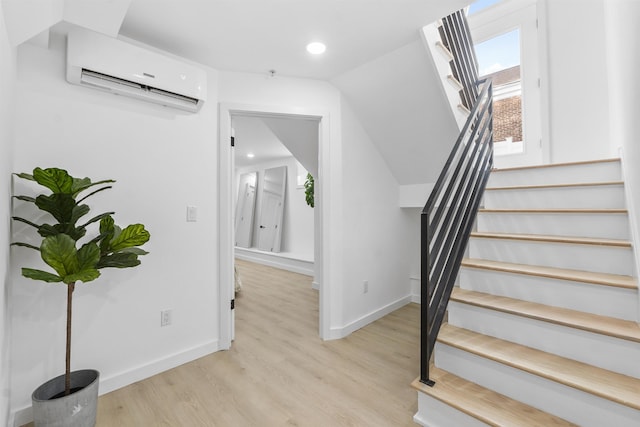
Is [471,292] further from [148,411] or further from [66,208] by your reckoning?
[66,208]

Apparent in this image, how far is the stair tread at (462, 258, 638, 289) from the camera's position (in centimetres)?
153

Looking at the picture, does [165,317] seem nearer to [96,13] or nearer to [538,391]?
[96,13]

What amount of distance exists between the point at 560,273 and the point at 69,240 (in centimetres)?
256

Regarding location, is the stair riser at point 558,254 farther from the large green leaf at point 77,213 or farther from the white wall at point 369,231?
the large green leaf at point 77,213

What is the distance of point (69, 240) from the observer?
4.73ft

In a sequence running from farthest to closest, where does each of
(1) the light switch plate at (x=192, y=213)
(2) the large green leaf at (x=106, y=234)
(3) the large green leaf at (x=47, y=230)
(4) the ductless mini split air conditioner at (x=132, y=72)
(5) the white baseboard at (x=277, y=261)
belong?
1. (5) the white baseboard at (x=277, y=261)
2. (1) the light switch plate at (x=192, y=213)
3. (4) the ductless mini split air conditioner at (x=132, y=72)
4. (2) the large green leaf at (x=106, y=234)
5. (3) the large green leaf at (x=47, y=230)

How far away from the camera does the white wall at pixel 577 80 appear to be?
2971 millimetres

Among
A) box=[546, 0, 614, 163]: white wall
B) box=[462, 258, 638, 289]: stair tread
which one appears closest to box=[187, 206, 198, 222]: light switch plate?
box=[462, 258, 638, 289]: stair tread

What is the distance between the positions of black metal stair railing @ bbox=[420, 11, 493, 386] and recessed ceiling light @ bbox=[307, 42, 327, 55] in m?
0.96

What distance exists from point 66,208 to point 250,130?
11.5ft

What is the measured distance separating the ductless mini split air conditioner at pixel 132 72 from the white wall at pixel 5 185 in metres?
0.31

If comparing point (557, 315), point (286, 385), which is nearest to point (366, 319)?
point (286, 385)

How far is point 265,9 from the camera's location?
1845 millimetres

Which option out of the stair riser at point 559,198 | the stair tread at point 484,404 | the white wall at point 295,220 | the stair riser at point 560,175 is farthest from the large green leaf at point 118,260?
the white wall at point 295,220
